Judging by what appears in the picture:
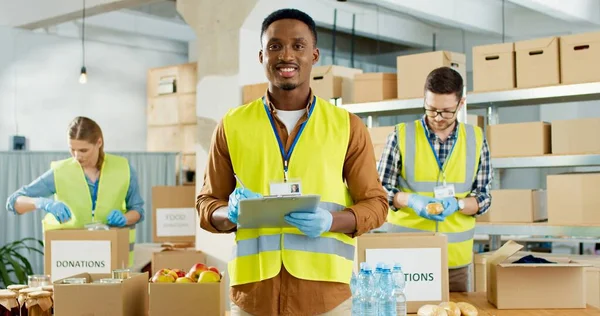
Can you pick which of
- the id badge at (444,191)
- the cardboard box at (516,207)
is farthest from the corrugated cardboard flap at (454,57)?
the id badge at (444,191)

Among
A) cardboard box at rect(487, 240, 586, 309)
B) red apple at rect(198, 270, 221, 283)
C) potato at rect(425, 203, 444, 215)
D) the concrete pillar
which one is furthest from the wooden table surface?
the concrete pillar

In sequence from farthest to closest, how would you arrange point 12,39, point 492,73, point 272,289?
point 12,39 → point 492,73 → point 272,289

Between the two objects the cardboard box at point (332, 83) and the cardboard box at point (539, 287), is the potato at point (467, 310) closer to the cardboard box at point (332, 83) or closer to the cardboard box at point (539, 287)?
the cardboard box at point (539, 287)

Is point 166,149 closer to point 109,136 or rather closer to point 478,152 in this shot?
point 109,136

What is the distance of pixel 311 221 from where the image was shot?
6.41 ft

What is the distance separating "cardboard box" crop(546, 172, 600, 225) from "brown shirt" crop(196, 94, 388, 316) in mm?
2682

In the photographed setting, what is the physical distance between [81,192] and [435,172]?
7.23ft

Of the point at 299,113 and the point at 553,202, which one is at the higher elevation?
the point at 299,113

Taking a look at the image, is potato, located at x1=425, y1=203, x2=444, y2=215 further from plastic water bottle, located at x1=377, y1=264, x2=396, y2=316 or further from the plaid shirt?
plastic water bottle, located at x1=377, y1=264, x2=396, y2=316

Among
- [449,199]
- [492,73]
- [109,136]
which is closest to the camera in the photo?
[449,199]

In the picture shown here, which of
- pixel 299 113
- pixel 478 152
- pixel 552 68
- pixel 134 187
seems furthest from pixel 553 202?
pixel 299 113

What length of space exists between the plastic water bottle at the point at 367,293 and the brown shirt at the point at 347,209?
0.65 feet

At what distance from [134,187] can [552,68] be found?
2.66m

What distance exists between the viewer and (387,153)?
11.6 ft
